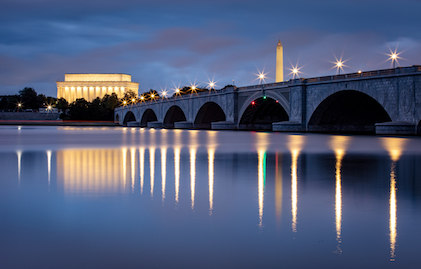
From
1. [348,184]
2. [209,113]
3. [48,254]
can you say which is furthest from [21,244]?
[209,113]

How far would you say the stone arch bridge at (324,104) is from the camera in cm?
4038

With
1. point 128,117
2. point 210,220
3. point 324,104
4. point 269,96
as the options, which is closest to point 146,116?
point 128,117

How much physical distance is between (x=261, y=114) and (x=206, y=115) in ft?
52.5

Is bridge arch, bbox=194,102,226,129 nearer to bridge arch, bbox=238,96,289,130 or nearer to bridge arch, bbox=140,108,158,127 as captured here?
bridge arch, bbox=238,96,289,130

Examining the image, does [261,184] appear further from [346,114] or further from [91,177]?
[346,114]

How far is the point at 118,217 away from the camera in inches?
265

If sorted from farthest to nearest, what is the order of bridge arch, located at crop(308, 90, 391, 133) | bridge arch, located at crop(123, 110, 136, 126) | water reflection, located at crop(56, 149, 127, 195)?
bridge arch, located at crop(123, 110, 136, 126) → bridge arch, located at crop(308, 90, 391, 133) → water reflection, located at crop(56, 149, 127, 195)

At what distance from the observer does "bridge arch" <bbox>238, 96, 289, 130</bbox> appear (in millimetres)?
68338

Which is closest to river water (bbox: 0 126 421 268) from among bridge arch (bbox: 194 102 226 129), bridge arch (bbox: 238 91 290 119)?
bridge arch (bbox: 238 91 290 119)

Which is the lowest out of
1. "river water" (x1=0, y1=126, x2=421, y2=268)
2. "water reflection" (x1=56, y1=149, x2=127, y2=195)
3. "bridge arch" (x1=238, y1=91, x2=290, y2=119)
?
"river water" (x1=0, y1=126, x2=421, y2=268)

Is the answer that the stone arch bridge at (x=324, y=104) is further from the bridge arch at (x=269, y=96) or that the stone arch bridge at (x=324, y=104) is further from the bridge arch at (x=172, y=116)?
the bridge arch at (x=172, y=116)

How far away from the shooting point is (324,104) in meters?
52.2

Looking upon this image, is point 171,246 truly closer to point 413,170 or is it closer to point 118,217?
point 118,217

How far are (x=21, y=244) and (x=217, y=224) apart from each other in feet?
8.58
